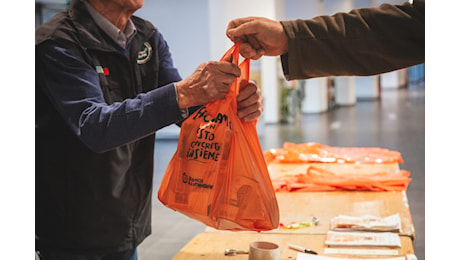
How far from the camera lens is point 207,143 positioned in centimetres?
155

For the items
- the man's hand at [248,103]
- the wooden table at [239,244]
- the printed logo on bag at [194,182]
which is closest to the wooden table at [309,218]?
the wooden table at [239,244]

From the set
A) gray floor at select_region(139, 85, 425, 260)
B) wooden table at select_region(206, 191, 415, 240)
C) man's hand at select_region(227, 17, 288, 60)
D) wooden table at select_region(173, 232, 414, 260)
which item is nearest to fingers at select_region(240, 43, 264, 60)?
man's hand at select_region(227, 17, 288, 60)

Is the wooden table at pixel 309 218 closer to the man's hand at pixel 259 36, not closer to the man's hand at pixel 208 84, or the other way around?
the man's hand at pixel 208 84

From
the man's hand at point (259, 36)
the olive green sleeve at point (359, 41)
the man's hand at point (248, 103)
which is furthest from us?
the man's hand at point (248, 103)

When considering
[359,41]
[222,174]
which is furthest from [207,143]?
[359,41]

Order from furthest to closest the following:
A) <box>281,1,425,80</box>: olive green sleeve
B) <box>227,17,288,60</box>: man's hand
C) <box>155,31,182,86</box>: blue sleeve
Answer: <box>155,31,182,86</box>: blue sleeve < <box>227,17,288,60</box>: man's hand < <box>281,1,425,80</box>: olive green sleeve

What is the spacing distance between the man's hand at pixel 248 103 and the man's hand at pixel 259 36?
6.4 inches

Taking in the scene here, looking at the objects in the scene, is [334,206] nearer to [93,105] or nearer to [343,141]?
[93,105]

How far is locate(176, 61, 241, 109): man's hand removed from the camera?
1.53 m

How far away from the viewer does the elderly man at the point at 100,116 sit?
1551 mm

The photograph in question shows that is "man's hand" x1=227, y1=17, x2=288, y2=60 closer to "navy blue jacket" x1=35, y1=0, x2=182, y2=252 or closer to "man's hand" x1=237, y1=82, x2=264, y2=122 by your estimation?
"man's hand" x1=237, y1=82, x2=264, y2=122

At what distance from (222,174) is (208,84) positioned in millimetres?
263

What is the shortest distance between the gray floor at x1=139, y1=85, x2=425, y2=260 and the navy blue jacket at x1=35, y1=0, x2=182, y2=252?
2520 millimetres

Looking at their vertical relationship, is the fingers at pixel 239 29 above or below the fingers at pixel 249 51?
above
